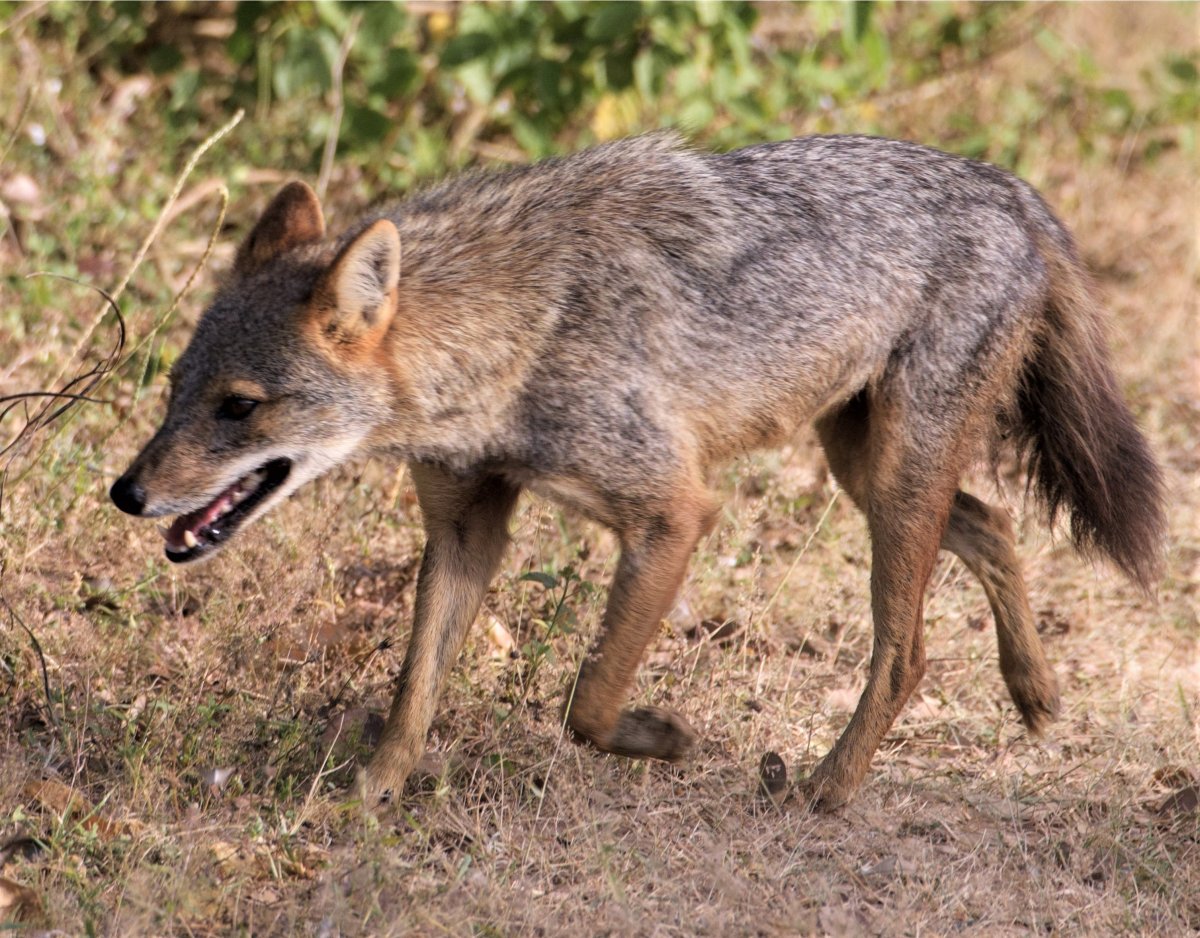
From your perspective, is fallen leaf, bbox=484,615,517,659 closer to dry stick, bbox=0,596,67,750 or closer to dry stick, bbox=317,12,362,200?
dry stick, bbox=0,596,67,750

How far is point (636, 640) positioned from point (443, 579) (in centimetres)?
72

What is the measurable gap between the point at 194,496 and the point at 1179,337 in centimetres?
653

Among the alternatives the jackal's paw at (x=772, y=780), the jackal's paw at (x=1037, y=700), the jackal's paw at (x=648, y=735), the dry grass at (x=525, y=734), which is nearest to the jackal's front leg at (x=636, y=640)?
the jackal's paw at (x=648, y=735)

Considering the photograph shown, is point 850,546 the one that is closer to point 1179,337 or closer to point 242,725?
point 242,725

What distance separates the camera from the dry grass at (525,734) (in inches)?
160

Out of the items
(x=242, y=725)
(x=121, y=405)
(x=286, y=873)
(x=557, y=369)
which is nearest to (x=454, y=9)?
(x=121, y=405)

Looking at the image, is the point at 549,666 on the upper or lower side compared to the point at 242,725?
lower

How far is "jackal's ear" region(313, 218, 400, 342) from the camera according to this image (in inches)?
169

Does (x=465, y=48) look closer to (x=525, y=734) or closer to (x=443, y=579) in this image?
(x=443, y=579)

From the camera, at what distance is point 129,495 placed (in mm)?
4375

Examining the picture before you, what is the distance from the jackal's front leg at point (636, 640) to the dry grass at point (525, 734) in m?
0.19

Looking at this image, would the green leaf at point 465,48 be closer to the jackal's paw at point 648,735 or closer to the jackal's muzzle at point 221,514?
the jackal's muzzle at point 221,514

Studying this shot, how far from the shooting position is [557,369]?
4.59 metres

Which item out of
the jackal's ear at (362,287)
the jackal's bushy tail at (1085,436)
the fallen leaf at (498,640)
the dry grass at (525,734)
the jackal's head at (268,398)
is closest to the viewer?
the dry grass at (525,734)
